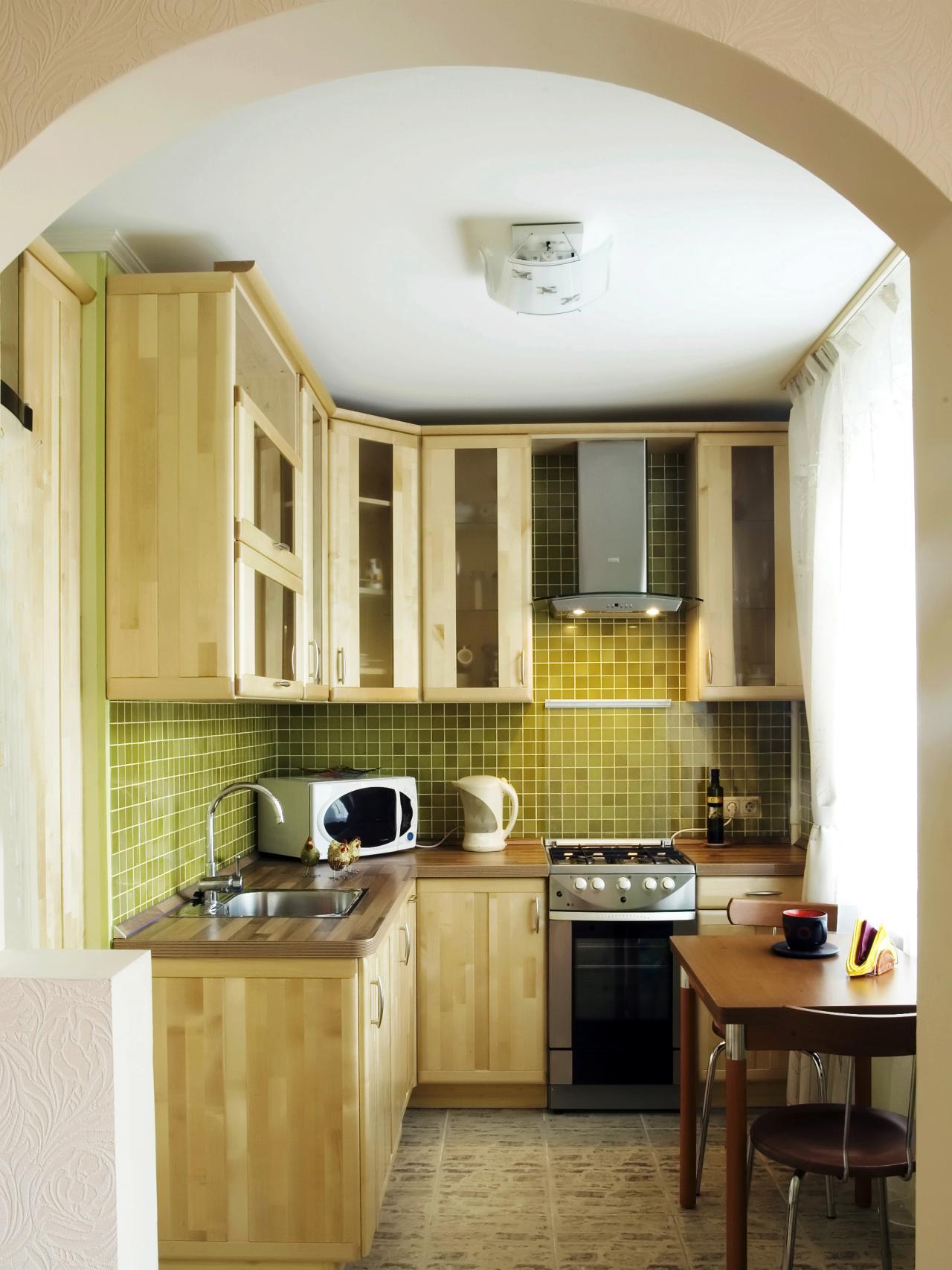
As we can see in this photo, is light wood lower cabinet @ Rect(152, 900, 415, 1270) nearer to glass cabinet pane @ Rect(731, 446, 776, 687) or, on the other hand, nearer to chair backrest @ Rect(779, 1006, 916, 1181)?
chair backrest @ Rect(779, 1006, 916, 1181)

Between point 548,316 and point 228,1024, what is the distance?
7.09ft

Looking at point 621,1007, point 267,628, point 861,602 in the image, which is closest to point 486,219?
point 267,628

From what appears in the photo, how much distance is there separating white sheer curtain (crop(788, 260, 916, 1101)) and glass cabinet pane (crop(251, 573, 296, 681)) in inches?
65.0

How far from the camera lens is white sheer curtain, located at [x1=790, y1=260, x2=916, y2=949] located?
2863mm

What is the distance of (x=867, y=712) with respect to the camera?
123 inches

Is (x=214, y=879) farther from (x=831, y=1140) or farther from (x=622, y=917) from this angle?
(x=831, y=1140)

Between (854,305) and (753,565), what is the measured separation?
3.89ft

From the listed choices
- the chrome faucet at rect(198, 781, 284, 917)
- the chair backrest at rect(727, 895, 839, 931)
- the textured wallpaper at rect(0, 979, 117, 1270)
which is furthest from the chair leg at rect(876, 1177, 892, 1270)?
the textured wallpaper at rect(0, 979, 117, 1270)

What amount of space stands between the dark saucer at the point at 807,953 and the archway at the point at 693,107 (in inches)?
61.0

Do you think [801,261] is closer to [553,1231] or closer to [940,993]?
[940,993]

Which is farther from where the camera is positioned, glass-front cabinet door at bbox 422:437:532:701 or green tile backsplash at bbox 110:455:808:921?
green tile backsplash at bbox 110:455:808:921

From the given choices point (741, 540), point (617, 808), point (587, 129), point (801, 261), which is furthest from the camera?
point (617, 808)

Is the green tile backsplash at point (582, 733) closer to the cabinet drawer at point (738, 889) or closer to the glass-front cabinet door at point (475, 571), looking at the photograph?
the glass-front cabinet door at point (475, 571)

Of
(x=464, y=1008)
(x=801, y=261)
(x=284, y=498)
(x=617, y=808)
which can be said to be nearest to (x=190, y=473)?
(x=284, y=498)
